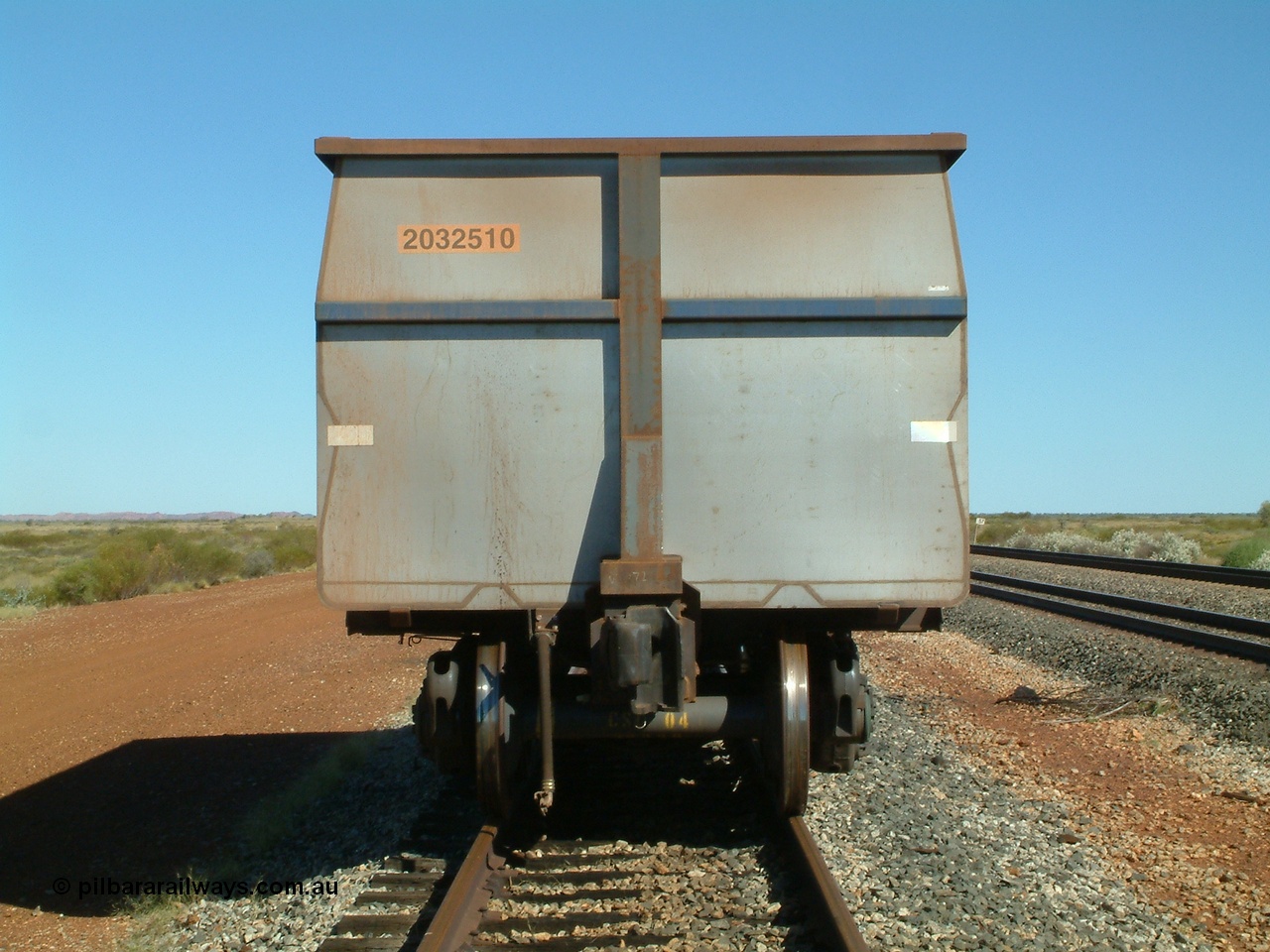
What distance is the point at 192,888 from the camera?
18.7ft

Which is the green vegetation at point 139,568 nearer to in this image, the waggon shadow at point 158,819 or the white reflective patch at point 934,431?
the waggon shadow at point 158,819

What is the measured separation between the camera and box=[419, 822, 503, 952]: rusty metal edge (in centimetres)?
432

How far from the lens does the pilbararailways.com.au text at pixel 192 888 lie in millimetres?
5448

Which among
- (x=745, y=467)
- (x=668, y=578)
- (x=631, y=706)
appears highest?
(x=745, y=467)

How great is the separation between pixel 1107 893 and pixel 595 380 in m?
3.56

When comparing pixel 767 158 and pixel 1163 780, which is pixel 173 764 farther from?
pixel 1163 780

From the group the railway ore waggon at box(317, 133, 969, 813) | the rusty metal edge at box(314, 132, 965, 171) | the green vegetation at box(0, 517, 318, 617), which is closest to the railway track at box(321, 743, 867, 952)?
the railway ore waggon at box(317, 133, 969, 813)

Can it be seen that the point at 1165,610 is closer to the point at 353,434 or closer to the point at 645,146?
the point at 645,146

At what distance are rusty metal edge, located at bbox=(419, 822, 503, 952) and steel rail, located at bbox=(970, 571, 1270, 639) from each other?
39.8 feet

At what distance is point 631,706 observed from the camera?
503cm

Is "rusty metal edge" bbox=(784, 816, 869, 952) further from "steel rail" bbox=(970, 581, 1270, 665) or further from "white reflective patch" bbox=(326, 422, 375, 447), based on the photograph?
"steel rail" bbox=(970, 581, 1270, 665)

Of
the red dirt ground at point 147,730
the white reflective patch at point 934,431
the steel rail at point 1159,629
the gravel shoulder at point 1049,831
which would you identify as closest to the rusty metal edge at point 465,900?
the gravel shoulder at point 1049,831

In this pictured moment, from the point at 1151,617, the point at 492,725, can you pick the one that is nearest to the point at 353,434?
the point at 492,725

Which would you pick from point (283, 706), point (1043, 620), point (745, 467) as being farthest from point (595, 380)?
point (1043, 620)
